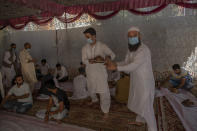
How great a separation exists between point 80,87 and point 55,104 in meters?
1.12

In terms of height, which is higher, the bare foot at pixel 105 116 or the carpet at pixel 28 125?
the bare foot at pixel 105 116

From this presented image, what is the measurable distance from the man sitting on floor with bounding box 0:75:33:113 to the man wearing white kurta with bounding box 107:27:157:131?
2044 millimetres

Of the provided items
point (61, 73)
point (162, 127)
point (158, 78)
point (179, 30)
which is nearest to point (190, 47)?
point (179, 30)

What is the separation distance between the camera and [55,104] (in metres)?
2.67

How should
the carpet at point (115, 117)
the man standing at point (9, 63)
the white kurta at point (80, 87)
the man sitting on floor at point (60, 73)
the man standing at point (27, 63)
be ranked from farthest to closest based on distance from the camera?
the man sitting on floor at point (60, 73), the man standing at point (9, 63), the man standing at point (27, 63), the white kurta at point (80, 87), the carpet at point (115, 117)

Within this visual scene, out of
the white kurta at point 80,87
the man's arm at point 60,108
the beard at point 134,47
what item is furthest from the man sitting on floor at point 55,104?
the beard at point 134,47

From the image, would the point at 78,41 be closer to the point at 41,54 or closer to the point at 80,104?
the point at 41,54

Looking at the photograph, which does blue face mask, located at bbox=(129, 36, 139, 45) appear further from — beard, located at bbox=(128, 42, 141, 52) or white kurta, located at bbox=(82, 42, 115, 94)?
white kurta, located at bbox=(82, 42, 115, 94)

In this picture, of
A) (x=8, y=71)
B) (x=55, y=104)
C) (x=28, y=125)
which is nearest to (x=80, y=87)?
(x=55, y=104)

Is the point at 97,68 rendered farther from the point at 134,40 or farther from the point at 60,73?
the point at 60,73

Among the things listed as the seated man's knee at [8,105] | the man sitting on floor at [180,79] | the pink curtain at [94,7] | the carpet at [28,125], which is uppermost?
the pink curtain at [94,7]

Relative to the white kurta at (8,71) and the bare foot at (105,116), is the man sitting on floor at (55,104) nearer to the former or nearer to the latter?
the bare foot at (105,116)

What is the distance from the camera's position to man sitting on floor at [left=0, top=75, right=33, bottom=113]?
Result: 10.0 feet

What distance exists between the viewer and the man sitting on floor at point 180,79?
3799 millimetres
